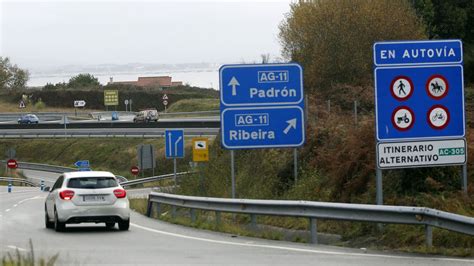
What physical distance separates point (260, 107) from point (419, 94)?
20.1ft

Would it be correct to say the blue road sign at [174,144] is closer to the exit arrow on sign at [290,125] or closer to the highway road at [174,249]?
the highway road at [174,249]

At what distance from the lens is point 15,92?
138m

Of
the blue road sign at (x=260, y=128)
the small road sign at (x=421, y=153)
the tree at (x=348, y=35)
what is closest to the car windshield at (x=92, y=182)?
the blue road sign at (x=260, y=128)

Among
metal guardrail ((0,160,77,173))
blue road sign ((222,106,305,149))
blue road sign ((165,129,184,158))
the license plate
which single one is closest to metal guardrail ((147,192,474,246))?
blue road sign ((222,106,305,149))

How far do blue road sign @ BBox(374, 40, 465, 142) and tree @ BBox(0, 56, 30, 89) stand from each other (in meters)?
145

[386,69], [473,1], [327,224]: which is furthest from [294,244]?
[473,1]

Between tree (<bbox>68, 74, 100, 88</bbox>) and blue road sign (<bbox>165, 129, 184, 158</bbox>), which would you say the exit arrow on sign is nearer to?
blue road sign (<bbox>165, 129, 184, 158</bbox>)

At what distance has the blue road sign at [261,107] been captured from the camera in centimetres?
2177

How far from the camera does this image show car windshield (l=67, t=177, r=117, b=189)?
20.9 metres

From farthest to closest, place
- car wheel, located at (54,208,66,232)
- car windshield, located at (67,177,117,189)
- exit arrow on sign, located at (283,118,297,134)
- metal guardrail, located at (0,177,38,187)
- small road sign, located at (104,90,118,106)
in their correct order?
small road sign, located at (104,90,118,106) → metal guardrail, located at (0,177,38,187) → exit arrow on sign, located at (283,118,297,134) → car windshield, located at (67,177,117,189) → car wheel, located at (54,208,66,232)

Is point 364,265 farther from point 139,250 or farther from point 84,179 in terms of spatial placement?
point 84,179

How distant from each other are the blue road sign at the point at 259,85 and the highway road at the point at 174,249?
3508mm

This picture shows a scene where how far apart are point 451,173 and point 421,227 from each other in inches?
120

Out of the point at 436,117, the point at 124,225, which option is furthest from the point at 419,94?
the point at 124,225
